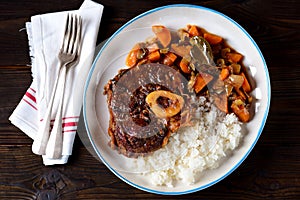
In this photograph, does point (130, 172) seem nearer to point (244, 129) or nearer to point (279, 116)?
point (244, 129)

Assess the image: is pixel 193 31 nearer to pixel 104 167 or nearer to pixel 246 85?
pixel 246 85

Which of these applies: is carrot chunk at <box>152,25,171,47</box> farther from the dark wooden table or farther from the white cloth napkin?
the white cloth napkin

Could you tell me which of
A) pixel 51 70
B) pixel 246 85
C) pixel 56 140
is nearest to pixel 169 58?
pixel 246 85

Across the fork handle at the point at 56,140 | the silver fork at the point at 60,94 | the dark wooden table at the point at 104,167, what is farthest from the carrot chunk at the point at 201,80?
the fork handle at the point at 56,140

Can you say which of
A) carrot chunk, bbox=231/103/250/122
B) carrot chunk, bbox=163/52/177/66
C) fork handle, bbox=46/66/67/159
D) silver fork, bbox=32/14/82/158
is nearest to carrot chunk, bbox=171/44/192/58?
carrot chunk, bbox=163/52/177/66

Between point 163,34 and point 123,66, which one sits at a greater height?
point 163,34
